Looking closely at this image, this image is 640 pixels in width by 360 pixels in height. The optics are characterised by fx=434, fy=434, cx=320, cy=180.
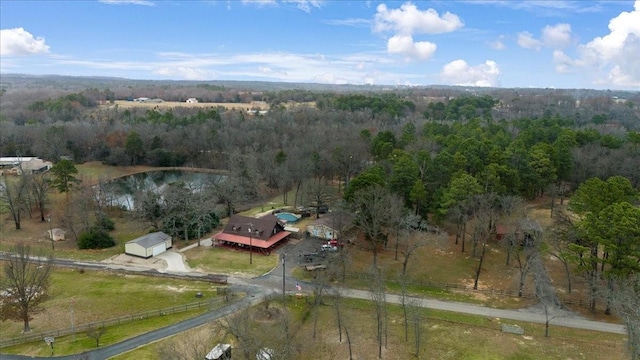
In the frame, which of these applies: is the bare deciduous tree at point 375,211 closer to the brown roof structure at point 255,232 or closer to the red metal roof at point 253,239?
the red metal roof at point 253,239

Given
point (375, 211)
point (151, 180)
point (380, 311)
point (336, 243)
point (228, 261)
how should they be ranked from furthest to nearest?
point (151, 180)
point (336, 243)
point (228, 261)
point (375, 211)
point (380, 311)

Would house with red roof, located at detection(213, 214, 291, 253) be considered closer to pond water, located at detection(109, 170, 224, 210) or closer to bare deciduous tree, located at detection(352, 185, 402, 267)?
bare deciduous tree, located at detection(352, 185, 402, 267)

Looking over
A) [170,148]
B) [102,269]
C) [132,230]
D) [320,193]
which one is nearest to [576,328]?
[320,193]

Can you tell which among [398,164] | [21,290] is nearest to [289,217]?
[398,164]

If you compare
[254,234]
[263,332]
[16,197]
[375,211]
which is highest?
[375,211]

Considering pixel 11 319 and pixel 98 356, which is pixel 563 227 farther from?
pixel 11 319

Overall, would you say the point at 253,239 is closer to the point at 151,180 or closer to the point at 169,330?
the point at 169,330

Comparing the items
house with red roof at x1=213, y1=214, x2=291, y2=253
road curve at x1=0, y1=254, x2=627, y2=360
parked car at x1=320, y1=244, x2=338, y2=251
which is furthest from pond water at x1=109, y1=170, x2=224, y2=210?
road curve at x1=0, y1=254, x2=627, y2=360
